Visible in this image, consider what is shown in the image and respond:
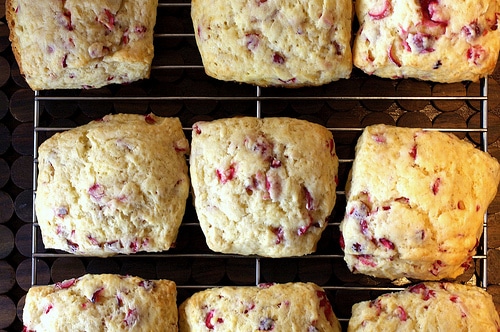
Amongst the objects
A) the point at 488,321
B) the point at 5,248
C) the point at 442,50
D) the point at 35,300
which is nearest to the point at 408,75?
the point at 442,50

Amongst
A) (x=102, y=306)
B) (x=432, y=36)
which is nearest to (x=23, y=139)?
(x=102, y=306)

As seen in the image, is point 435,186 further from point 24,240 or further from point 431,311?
point 24,240

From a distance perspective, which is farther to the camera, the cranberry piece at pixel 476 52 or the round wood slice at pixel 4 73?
the round wood slice at pixel 4 73

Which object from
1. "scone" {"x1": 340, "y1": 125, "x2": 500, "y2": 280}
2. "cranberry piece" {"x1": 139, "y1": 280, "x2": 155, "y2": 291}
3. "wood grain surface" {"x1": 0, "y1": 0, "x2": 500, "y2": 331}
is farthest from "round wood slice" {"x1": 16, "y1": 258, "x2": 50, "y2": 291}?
"scone" {"x1": 340, "y1": 125, "x2": 500, "y2": 280}

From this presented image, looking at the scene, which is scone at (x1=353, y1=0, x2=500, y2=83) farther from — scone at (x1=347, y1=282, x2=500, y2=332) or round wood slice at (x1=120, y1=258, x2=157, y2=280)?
round wood slice at (x1=120, y1=258, x2=157, y2=280)

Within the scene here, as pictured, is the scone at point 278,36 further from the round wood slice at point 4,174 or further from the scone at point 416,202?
the round wood slice at point 4,174

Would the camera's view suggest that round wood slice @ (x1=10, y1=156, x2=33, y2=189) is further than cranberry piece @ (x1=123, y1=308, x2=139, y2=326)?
Yes

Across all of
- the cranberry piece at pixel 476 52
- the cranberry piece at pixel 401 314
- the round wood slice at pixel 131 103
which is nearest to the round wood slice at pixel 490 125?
the cranberry piece at pixel 476 52
